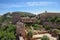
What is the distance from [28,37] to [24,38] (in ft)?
1.05

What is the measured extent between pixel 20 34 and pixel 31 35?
3.42 ft

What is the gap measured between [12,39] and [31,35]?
153cm

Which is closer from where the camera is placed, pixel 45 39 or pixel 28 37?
pixel 45 39

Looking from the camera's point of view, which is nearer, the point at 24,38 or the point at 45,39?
the point at 45,39

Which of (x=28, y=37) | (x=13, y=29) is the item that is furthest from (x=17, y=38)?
(x=13, y=29)

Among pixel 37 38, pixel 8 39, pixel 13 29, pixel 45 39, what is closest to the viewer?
pixel 45 39

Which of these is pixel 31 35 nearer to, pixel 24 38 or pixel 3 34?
pixel 24 38

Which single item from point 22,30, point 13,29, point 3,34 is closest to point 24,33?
point 22,30

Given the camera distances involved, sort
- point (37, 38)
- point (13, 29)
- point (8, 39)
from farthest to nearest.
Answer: point (13, 29), point (8, 39), point (37, 38)

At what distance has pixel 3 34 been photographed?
13992mm

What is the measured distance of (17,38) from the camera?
13.7 m

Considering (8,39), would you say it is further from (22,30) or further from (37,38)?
(37,38)

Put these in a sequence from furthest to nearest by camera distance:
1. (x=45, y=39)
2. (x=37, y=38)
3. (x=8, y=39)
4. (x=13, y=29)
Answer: (x=13, y=29)
(x=8, y=39)
(x=37, y=38)
(x=45, y=39)

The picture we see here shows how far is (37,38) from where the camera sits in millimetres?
12359
